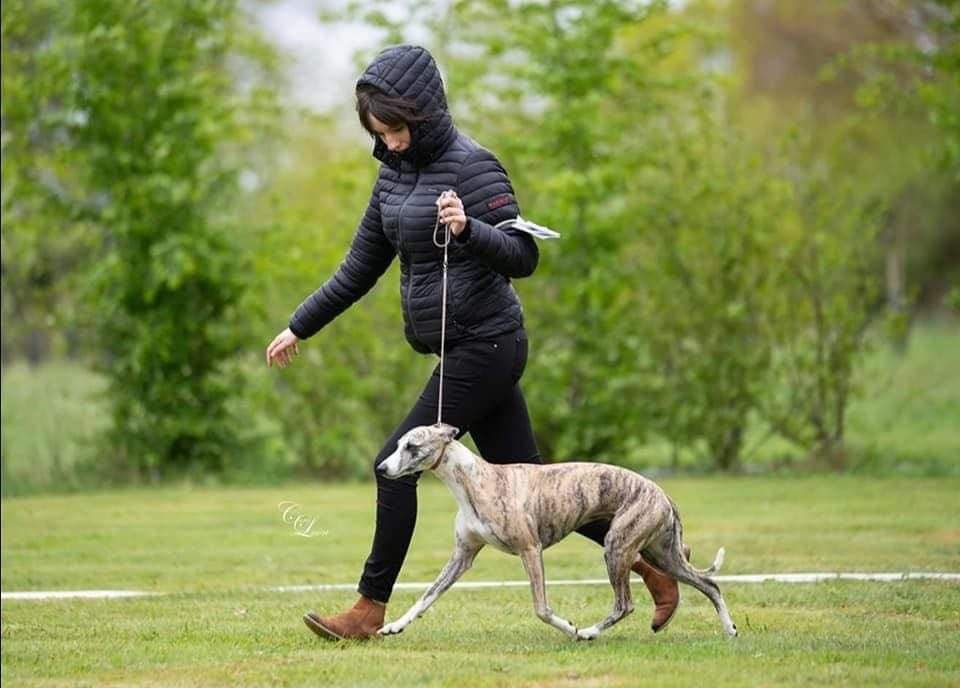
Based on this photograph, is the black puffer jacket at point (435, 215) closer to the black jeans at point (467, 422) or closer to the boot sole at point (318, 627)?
the black jeans at point (467, 422)

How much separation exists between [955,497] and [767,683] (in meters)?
7.80

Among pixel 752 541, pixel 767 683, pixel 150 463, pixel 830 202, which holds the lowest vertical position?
pixel 150 463

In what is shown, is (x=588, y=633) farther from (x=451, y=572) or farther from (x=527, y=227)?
(x=527, y=227)

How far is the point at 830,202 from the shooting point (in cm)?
1490

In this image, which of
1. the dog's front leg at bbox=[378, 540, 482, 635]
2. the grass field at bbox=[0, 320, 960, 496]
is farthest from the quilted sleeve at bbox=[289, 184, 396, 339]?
the grass field at bbox=[0, 320, 960, 496]

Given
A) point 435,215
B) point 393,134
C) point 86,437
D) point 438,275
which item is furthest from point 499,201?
point 86,437

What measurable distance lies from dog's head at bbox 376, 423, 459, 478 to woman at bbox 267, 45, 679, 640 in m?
0.14

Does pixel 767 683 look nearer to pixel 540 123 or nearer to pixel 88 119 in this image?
pixel 540 123

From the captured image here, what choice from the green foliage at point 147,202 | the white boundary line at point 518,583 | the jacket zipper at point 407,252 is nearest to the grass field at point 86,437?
the green foliage at point 147,202

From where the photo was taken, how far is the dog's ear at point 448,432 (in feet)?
20.1

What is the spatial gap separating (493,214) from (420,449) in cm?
94

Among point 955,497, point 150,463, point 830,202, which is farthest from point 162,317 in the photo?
point 955,497

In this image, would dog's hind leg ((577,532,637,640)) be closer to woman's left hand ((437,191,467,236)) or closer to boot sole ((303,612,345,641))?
boot sole ((303,612,345,641))

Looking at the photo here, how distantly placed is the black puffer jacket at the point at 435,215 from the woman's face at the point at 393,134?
29 millimetres
